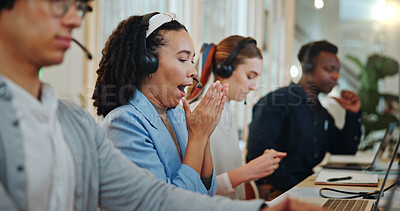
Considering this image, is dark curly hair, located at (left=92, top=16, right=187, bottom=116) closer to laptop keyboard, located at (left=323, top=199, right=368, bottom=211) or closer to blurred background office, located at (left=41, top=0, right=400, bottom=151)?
laptop keyboard, located at (left=323, top=199, right=368, bottom=211)

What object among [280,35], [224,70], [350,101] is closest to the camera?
[224,70]

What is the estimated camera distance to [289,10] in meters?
4.70

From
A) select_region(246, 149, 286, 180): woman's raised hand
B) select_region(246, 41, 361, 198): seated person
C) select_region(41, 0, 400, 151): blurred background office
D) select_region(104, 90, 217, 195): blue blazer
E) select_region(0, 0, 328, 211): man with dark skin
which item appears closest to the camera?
select_region(0, 0, 328, 211): man with dark skin

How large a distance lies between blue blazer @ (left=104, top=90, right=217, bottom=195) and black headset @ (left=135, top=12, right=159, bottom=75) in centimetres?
8

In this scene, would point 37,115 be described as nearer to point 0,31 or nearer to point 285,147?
point 0,31

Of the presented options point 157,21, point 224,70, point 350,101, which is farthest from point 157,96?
point 350,101

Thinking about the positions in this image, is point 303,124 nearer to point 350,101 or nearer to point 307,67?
point 307,67

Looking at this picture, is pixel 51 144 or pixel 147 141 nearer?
pixel 51 144

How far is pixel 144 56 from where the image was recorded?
50.0 inches

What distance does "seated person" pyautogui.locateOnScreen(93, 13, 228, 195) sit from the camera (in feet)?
3.97

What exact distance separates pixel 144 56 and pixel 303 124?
145cm

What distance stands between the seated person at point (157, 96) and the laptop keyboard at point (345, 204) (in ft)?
1.23

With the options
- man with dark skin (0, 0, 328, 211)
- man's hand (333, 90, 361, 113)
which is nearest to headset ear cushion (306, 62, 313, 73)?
man's hand (333, 90, 361, 113)

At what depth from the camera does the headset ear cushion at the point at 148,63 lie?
50.1 inches
